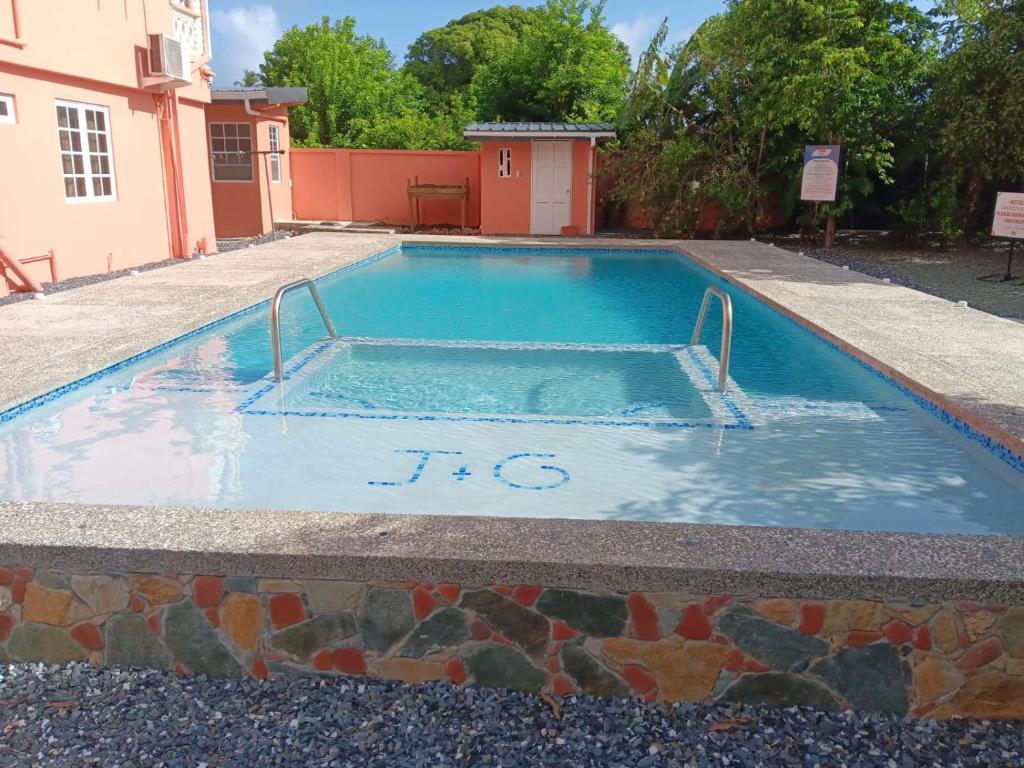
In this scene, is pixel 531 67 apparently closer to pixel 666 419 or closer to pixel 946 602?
pixel 666 419

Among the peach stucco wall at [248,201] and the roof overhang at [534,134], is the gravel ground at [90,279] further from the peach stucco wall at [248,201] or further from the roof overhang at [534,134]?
the roof overhang at [534,134]

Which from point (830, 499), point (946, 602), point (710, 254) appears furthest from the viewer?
point (710, 254)

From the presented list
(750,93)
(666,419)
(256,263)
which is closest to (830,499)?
(666,419)

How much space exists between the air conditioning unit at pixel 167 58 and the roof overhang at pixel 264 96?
4.56m

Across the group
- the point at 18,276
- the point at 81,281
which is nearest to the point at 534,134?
the point at 81,281

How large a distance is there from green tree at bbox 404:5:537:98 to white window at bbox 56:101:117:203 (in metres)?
26.7

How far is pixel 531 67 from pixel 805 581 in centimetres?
2341

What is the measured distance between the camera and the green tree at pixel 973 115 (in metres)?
14.1

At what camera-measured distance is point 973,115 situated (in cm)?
1450

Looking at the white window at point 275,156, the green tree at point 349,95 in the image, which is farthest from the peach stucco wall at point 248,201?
the green tree at point 349,95

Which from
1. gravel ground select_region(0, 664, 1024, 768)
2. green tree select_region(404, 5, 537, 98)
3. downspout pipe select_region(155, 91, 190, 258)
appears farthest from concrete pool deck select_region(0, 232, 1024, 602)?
green tree select_region(404, 5, 537, 98)

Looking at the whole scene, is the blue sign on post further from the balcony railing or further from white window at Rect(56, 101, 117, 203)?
white window at Rect(56, 101, 117, 203)

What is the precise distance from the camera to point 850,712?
9.39ft

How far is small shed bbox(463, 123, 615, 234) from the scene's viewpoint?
19375 millimetres
